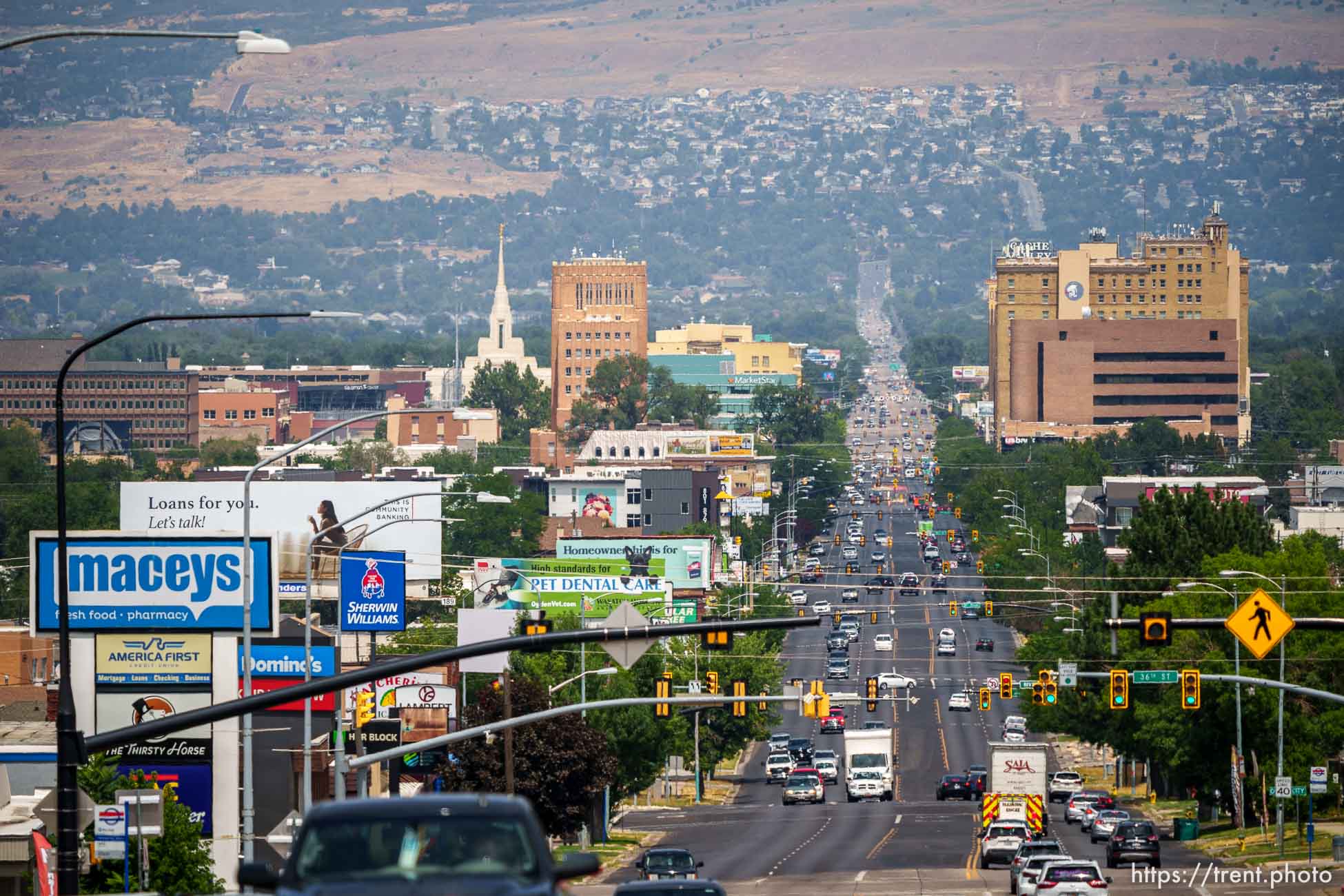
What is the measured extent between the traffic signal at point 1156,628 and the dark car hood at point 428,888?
90.2 feet

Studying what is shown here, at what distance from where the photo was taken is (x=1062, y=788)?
10469 centimetres

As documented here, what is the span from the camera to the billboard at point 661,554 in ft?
537

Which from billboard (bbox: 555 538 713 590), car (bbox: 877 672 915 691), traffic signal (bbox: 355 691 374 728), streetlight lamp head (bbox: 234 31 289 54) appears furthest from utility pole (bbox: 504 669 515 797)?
billboard (bbox: 555 538 713 590)

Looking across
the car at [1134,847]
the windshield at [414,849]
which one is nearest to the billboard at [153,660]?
the car at [1134,847]

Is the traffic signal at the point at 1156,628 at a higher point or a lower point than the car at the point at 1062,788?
higher

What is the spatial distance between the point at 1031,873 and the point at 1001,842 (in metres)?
14.2

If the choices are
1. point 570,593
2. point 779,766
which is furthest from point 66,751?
point 570,593

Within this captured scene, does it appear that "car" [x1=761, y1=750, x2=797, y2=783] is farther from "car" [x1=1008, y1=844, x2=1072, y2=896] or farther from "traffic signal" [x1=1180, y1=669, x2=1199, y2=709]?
"car" [x1=1008, y1=844, x2=1072, y2=896]

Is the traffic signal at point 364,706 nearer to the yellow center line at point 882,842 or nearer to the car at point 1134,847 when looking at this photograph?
the yellow center line at point 882,842

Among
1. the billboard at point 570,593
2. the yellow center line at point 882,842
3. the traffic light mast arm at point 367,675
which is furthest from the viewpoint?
the billboard at point 570,593

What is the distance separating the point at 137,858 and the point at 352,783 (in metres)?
29.0

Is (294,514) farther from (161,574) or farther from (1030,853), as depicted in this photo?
(1030,853)

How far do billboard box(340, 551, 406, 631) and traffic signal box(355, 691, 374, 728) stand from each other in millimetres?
2235

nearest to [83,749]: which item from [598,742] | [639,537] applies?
[598,742]
